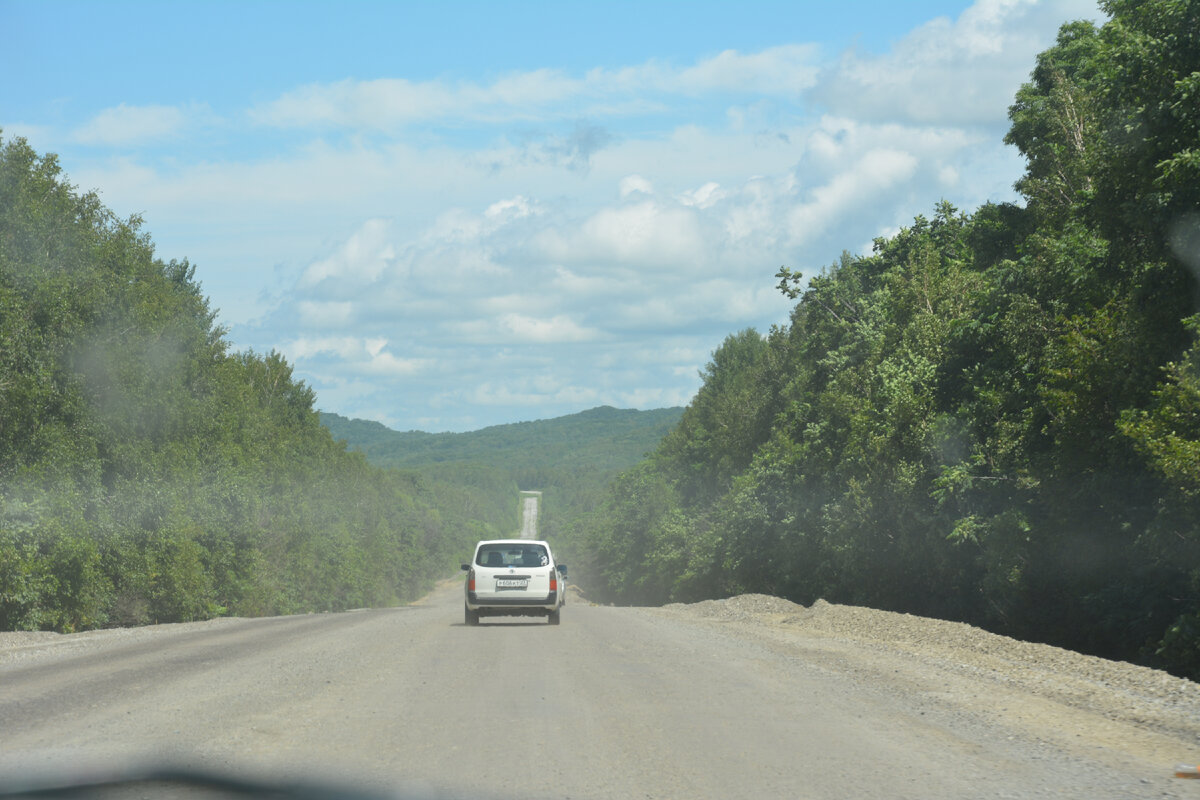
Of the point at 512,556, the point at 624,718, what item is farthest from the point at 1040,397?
the point at 624,718

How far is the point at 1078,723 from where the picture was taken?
922cm

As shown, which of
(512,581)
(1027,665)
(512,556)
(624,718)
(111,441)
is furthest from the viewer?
(111,441)

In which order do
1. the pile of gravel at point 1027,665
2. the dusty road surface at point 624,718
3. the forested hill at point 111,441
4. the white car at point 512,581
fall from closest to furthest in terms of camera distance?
1. the dusty road surface at point 624,718
2. the pile of gravel at point 1027,665
3. the white car at point 512,581
4. the forested hill at point 111,441

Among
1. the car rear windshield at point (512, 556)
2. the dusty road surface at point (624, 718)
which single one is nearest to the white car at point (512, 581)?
the car rear windshield at point (512, 556)

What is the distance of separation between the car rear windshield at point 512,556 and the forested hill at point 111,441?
45.4ft

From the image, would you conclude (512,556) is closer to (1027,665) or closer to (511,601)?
(511,601)

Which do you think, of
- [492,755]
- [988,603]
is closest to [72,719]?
[492,755]

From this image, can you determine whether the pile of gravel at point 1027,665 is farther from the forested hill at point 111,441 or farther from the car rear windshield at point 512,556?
the forested hill at point 111,441

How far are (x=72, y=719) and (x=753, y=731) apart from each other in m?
5.91

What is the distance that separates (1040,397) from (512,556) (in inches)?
500

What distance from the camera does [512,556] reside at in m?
22.0

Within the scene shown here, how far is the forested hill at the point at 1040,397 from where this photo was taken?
1759cm

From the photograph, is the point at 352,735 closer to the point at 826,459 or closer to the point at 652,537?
the point at 826,459

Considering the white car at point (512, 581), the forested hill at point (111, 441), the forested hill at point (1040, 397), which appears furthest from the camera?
the forested hill at point (111, 441)
